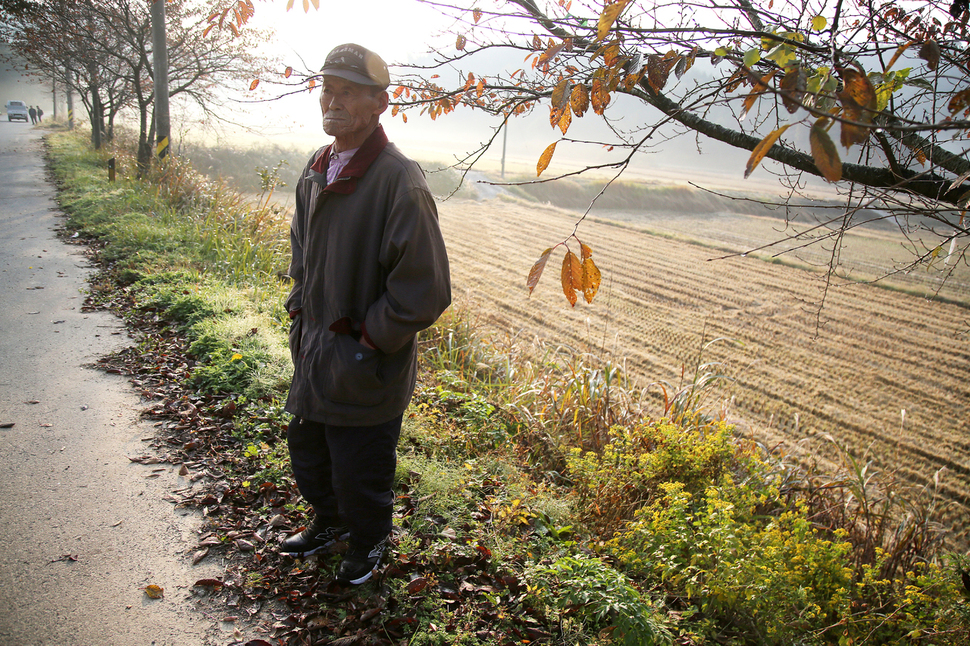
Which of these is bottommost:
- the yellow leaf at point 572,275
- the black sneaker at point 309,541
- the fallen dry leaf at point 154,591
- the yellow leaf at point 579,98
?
the fallen dry leaf at point 154,591

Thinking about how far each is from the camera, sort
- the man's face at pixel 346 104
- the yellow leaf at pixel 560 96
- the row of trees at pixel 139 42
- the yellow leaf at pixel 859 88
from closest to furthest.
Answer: the yellow leaf at pixel 859 88, the yellow leaf at pixel 560 96, the man's face at pixel 346 104, the row of trees at pixel 139 42

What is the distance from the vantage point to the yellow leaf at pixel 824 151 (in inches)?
37.8

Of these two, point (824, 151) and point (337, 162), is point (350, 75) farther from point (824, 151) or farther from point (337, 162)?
point (824, 151)

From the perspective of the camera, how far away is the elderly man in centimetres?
203

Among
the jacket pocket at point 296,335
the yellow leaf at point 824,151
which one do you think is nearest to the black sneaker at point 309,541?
the jacket pocket at point 296,335

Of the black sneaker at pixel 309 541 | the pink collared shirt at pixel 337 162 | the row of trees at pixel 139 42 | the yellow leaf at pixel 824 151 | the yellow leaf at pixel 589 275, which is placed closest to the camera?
the yellow leaf at pixel 824 151

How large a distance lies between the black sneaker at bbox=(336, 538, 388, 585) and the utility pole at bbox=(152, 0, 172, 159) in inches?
409

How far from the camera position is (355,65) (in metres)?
2.03

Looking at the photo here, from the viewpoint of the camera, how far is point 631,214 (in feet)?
97.5

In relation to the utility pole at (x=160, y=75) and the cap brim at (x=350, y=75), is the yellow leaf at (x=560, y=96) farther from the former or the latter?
the utility pole at (x=160, y=75)

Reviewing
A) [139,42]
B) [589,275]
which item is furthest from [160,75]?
[589,275]

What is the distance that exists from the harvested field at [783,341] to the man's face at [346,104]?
4032 millimetres

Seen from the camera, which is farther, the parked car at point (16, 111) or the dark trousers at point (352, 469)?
the parked car at point (16, 111)

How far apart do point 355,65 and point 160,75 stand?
11.3 m
